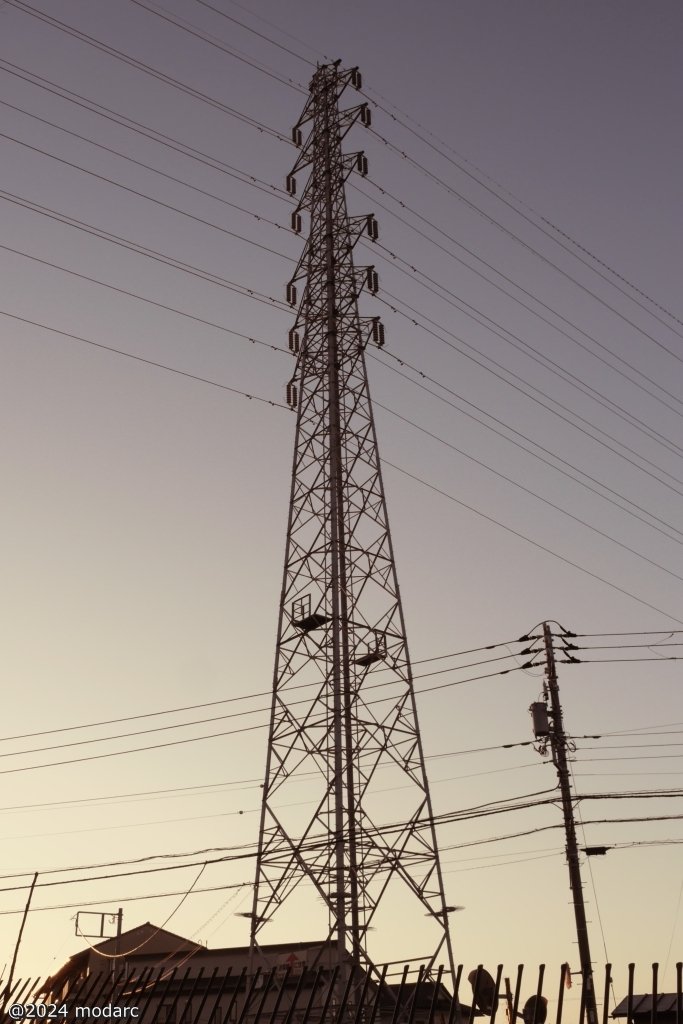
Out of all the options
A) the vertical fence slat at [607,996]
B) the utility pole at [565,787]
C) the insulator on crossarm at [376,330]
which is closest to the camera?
the vertical fence slat at [607,996]

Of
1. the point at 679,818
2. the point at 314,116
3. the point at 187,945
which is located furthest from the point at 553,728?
the point at 187,945

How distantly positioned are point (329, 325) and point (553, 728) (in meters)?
14.5

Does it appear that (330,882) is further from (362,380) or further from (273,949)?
(273,949)

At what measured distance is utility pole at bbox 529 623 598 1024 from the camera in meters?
24.8

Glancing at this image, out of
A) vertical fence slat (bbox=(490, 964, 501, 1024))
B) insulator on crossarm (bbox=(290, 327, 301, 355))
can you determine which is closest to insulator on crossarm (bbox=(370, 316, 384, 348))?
insulator on crossarm (bbox=(290, 327, 301, 355))

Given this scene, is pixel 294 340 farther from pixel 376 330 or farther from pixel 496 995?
pixel 496 995

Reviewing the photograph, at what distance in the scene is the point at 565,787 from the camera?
28.4 metres

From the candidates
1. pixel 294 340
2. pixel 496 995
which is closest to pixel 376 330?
pixel 294 340

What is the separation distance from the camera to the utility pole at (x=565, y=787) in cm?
2483

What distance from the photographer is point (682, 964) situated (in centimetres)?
1159

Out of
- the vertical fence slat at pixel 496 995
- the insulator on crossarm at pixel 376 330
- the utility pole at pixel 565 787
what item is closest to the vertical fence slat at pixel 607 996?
the vertical fence slat at pixel 496 995

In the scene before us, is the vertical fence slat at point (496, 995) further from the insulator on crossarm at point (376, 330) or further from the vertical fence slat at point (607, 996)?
the insulator on crossarm at point (376, 330)

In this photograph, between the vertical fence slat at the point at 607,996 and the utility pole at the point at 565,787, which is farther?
the utility pole at the point at 565,787

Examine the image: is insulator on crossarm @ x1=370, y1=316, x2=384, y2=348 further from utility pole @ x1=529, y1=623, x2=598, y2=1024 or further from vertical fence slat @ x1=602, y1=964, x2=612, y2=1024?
vertical fence slat @ x1=602, y1=964, x2=612, y2=1024
